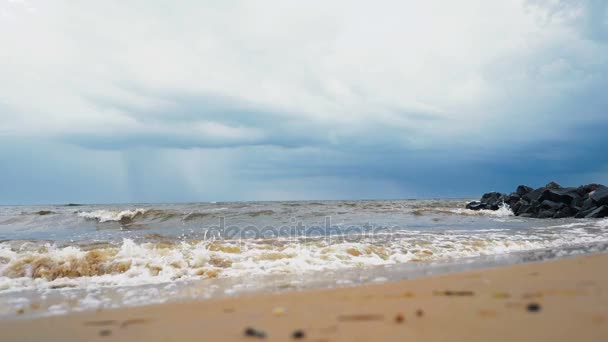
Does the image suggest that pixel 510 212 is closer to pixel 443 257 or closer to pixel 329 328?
pixel 443 257

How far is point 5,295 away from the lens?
4578mm

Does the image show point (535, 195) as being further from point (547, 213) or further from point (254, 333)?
point (254, 333)

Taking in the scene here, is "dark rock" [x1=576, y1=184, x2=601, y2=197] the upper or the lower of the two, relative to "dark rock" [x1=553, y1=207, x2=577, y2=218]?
upper

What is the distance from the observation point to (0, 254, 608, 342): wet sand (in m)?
2.29

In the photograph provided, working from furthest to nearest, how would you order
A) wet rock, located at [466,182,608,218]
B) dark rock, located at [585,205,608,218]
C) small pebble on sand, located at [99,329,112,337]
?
wet rock, located at [466,182,608,218] < dark rock, located at [585,205,608,218] < small pebble on sand, located at [99,329,112,337]

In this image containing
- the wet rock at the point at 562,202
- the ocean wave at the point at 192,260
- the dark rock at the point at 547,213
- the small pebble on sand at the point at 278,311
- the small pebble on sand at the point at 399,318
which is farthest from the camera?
the dark rock at the point at 547,213

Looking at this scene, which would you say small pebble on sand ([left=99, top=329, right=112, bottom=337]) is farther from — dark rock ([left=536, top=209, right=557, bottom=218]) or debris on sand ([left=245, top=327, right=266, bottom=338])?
dark rock ([left=536, top=209, right=557, bottom=218])

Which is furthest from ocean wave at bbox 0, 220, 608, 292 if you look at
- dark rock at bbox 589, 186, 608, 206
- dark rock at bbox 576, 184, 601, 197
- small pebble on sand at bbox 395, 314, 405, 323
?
dark rock at bbox 576, 184, 601, 197

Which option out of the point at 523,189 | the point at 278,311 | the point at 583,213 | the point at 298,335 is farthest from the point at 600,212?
the point at 298,335

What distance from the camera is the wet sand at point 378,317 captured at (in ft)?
7.52

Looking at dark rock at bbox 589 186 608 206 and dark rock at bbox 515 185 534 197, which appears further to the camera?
dark rock at bbox 515 185 534 197

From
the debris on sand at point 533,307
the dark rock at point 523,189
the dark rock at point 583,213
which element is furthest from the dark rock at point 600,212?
the debris on sand at point 533,307

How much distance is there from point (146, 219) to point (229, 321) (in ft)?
57.6

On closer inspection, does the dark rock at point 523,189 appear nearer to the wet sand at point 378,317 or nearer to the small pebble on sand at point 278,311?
the wet sand at point 378,317
